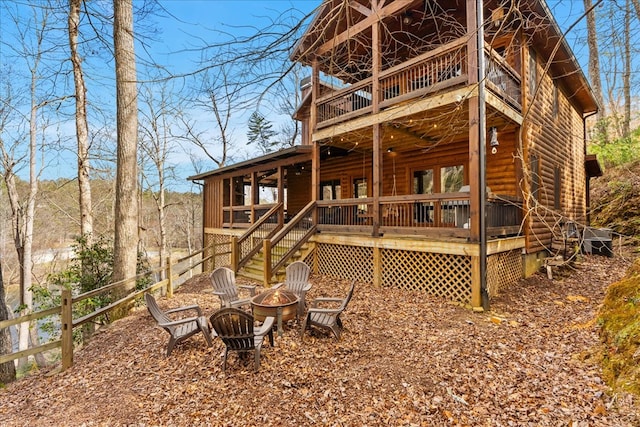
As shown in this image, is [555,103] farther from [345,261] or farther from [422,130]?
[345,261]

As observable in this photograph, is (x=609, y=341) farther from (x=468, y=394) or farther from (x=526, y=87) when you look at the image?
(x=526, y=87)

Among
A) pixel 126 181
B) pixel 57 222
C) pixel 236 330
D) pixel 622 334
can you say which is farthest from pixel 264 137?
pixel 622 334

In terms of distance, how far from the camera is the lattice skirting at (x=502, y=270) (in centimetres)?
706

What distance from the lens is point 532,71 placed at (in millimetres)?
9023

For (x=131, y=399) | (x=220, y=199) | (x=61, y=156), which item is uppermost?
(x=61, y=156)

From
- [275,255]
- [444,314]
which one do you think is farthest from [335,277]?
[444,314]

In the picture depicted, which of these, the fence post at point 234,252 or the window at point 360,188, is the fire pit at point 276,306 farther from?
the window at point 360,188

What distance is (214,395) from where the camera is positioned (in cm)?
378

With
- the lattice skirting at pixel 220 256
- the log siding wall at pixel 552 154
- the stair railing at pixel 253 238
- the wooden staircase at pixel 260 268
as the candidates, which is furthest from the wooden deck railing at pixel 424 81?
the lattice skirting at pixel 220 256

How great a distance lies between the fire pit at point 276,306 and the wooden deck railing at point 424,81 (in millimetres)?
4470

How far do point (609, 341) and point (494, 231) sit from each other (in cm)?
322

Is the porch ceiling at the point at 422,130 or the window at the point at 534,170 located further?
the window at the point at 534,170

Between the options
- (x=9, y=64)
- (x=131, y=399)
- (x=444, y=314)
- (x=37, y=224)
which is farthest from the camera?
(x=37, y=224)

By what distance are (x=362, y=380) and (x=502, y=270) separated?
5.47 metres
